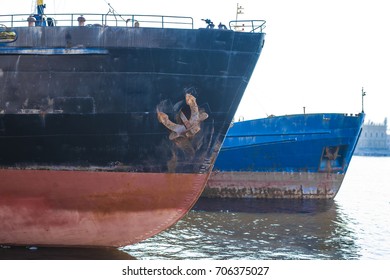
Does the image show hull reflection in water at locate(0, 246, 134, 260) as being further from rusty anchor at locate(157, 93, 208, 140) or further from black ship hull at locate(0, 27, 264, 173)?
rusty anchor at locate(157, 93, 208, 140)

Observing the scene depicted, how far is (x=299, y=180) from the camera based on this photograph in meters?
19.2

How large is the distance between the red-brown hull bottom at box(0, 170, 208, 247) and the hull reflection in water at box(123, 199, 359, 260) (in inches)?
46.2

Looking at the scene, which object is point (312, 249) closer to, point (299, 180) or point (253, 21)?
point (253, 21)

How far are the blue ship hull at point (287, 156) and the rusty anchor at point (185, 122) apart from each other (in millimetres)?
10765

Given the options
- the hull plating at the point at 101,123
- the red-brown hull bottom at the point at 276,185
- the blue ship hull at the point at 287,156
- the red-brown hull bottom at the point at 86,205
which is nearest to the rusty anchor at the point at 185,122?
the hull plating at the point at 101,123

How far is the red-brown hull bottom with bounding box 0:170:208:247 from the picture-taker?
8.52m

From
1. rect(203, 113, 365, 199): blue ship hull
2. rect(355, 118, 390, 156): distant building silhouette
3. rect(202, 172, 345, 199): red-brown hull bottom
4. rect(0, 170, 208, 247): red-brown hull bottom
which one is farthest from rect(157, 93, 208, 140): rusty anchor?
rect(355, 118, 390, 156): distant building silhouette

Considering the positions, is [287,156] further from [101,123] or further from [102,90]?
[102,90]

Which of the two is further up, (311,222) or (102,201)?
(102,201)

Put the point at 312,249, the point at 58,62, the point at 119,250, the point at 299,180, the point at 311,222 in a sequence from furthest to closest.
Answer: the point at 299,180, the point at 311,222, the point at 312,249, the point at 119,250, the point at 58,62

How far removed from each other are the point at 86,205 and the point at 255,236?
18.3 ft

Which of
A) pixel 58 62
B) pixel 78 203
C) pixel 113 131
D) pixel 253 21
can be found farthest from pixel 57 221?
pixel 253 21

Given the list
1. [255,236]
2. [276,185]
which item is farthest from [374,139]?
[255,236]

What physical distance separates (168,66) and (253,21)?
2.25m
